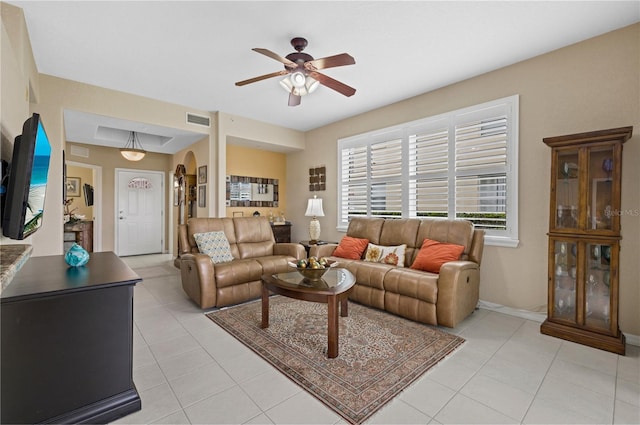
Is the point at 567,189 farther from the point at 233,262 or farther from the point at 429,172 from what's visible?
the point at 233,262

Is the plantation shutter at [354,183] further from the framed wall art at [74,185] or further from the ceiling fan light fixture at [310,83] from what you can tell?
the framed wall art at [74,185]

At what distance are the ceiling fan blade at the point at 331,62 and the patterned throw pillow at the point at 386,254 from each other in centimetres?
226

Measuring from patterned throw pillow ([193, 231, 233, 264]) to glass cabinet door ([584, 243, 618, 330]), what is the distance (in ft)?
12.2

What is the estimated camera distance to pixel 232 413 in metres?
1.68

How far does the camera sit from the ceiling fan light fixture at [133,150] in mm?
5715

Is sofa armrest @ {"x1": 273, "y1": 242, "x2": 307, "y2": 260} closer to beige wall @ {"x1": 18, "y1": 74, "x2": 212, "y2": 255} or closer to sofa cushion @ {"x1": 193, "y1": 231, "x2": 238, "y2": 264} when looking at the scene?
sofa cushion @ {"x1": 193, "y1": 231, "x2": 238, "y2": 264}

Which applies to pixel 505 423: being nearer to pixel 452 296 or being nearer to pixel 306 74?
pixel 452 296

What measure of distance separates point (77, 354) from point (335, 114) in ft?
14.7

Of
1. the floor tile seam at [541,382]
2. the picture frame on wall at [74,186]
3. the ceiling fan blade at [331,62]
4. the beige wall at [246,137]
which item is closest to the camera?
the floor tile seam at [541,382]

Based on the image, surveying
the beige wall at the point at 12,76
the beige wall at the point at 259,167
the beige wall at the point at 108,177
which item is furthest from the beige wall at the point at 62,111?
the beige wall at the point at 108,177

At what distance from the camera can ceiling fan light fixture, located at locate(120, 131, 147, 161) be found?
5.71 metres

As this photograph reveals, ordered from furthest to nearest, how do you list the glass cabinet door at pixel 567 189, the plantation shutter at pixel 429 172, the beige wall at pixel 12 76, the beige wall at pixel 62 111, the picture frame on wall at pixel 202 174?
the picture frame on wall at pixel 202 174 → the plantation shutter at pixel 429 172 → the beige wall at pixel 62 111 → the glass cabinet door at pixel 567 189 → the beige wall at pixel 12 76

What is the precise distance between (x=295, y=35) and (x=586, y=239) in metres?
3.18

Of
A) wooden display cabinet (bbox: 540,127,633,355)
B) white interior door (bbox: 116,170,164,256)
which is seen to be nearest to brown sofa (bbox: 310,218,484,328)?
wooden display cabinet (bbox: 540,127,633,355)
